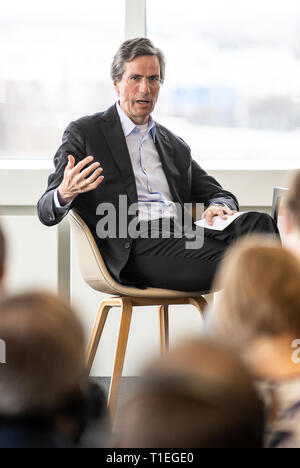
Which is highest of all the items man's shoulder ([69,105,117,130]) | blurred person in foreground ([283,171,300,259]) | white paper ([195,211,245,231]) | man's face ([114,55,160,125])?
man's face ([114,55,160,125])

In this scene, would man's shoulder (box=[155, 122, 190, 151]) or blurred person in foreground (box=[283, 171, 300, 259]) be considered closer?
blurred person in foreground (box=[283, 171, 300, 259])

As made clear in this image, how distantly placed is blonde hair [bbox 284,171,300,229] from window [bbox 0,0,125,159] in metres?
2.29

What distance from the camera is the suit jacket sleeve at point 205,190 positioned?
2961 mm

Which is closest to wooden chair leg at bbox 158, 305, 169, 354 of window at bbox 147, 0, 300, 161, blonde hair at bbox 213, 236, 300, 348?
window at bbox 147, 0, 300, 161

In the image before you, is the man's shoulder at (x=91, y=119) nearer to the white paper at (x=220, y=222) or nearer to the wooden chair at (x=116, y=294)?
the wooden chair at (x=116, y=294)

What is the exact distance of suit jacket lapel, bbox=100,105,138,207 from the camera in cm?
278

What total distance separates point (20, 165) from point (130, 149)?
2.77ft

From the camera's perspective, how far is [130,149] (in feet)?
9.59

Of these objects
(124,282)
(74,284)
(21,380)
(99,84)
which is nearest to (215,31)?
(99,84)

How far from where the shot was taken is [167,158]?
3.00m

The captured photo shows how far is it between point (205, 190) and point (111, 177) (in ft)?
1.43

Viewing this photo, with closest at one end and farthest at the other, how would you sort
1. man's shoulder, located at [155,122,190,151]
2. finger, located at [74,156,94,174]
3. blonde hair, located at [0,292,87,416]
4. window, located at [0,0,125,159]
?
blonde hair, located at [0,292,87,416]
finger, located at [74,156,94,174]
man's shoulder, located at [155,122,190,151]
window, located at [0,0,125,159]

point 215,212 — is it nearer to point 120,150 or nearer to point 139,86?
point 120,150

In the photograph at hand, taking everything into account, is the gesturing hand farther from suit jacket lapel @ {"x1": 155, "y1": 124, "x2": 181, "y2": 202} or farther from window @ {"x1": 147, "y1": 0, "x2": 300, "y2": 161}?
window @ {"x1": 147, "y1": 0, "x2": 300, "y2": 161}
